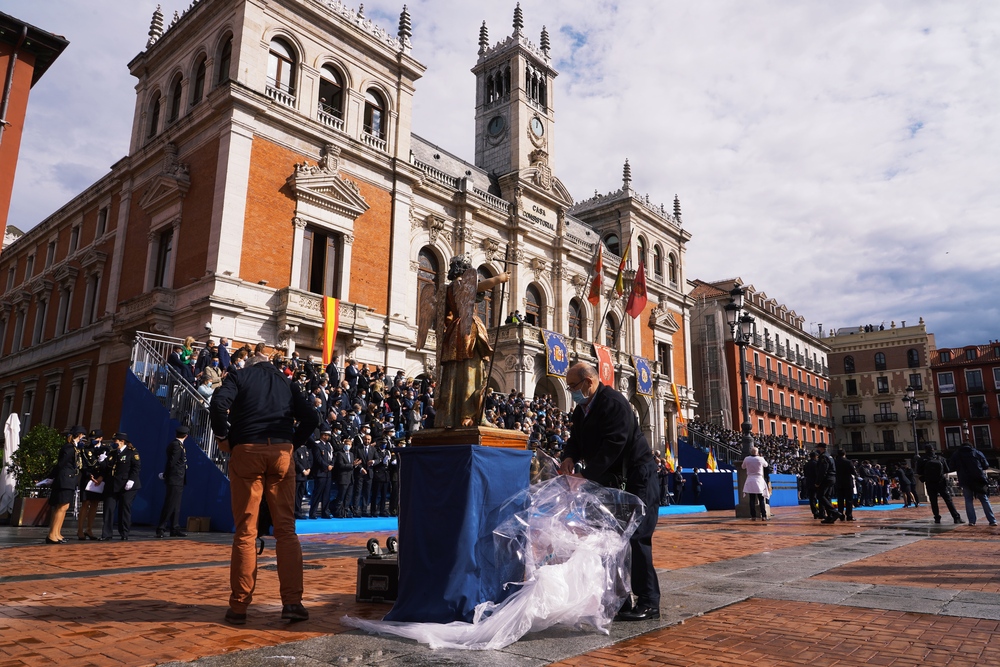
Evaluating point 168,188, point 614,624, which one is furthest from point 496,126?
point 614,624

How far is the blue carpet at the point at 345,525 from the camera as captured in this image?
11.3 metres

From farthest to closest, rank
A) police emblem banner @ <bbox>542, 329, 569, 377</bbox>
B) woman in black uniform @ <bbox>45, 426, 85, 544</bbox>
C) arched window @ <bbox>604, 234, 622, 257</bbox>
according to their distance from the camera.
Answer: arched window @ <bbox>604, 234, 622, 257</bbox>, police emblem banner @ <bbox>542, 329, 569, 377</bbox>, woman in black uniform @ <bbox>45, 426, 85, 544</bbox>

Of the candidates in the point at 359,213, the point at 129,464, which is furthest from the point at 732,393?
the point at 129,464

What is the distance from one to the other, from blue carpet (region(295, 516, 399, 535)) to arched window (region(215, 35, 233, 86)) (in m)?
15.1

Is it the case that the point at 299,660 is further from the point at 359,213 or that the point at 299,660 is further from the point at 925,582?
the point at 359,213

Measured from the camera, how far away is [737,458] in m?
31.1

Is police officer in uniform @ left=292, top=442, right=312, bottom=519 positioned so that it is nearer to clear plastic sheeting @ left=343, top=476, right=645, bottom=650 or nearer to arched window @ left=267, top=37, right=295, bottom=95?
clear plastic sheeting @ left=343, top=476, right=645, bottom=650

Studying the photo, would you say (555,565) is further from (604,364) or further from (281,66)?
(604,364)

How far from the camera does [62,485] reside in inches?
377

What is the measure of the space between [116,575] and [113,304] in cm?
2063

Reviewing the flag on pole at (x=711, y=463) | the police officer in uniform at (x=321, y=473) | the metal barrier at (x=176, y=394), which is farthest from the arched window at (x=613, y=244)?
the police officer in uniform at (x=321, y=473)

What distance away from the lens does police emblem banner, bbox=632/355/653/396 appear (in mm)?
32469

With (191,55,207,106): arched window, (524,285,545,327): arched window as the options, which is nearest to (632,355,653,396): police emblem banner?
(524,285,545,327): arched window

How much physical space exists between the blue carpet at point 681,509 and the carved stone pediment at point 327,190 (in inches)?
531
